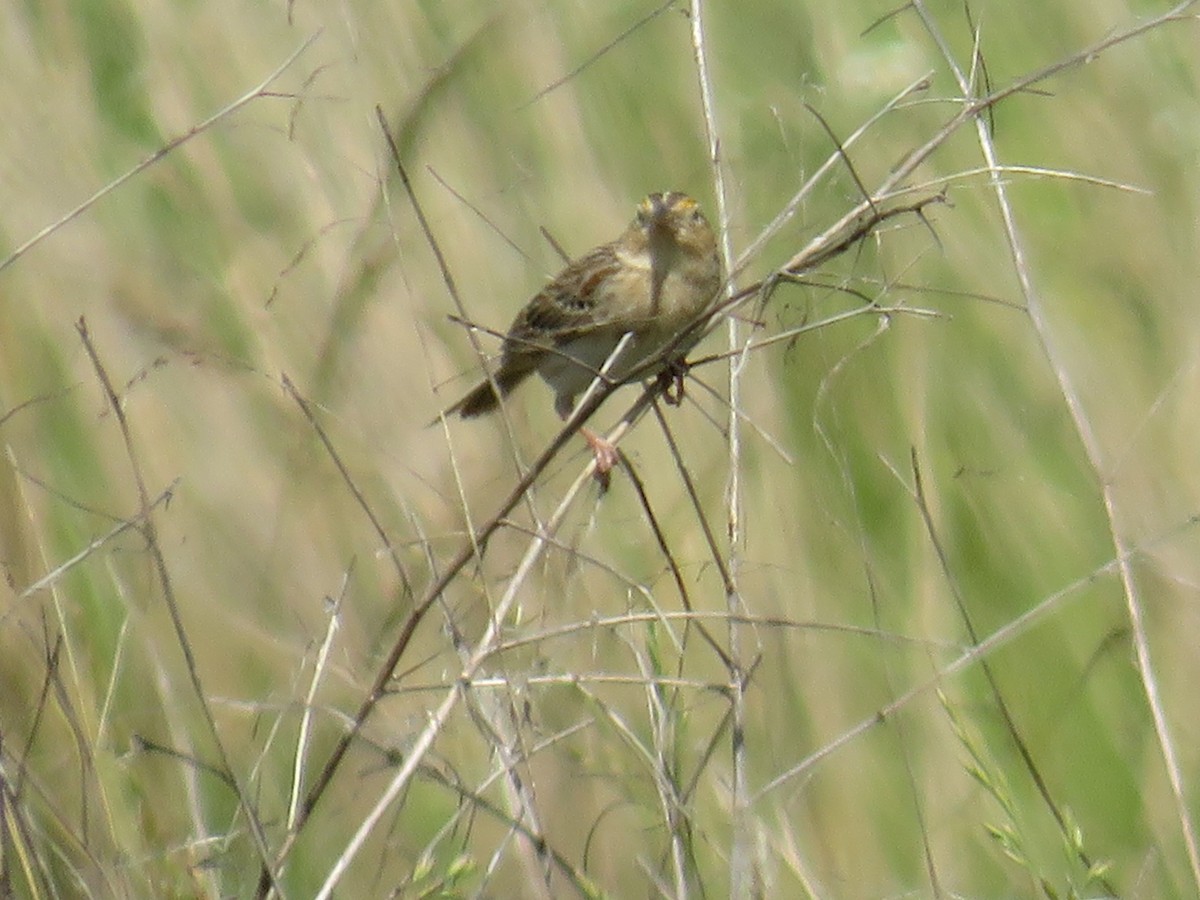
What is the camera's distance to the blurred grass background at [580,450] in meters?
2.41

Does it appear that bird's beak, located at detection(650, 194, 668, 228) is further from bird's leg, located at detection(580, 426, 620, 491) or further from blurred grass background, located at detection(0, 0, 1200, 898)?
bird's leg, located at detection(580, 426, 620, 491)

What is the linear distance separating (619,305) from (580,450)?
1.22 m

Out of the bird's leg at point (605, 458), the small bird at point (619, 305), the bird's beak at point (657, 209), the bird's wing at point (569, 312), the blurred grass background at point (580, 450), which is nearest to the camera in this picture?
the bird's leg at point (605, 458)

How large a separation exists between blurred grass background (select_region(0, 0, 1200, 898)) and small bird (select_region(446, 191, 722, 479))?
454 mm

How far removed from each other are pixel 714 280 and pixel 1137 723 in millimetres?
1436

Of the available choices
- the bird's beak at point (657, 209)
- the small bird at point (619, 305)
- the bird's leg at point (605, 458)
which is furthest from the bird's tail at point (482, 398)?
the bird's leg at point (605, 458)

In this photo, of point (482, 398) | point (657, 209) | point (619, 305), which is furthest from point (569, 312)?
point (657, 209)

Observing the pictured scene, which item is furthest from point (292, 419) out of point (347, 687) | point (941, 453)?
point (941, 453)

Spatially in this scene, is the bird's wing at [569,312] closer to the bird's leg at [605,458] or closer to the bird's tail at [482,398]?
the bird's tail at [482,398]

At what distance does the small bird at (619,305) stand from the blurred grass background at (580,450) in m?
0.45

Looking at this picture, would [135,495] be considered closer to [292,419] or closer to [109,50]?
[292,419]

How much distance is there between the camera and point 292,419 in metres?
2.75

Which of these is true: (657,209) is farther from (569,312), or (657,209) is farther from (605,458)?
(605,458)

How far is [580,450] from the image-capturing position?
265cm
